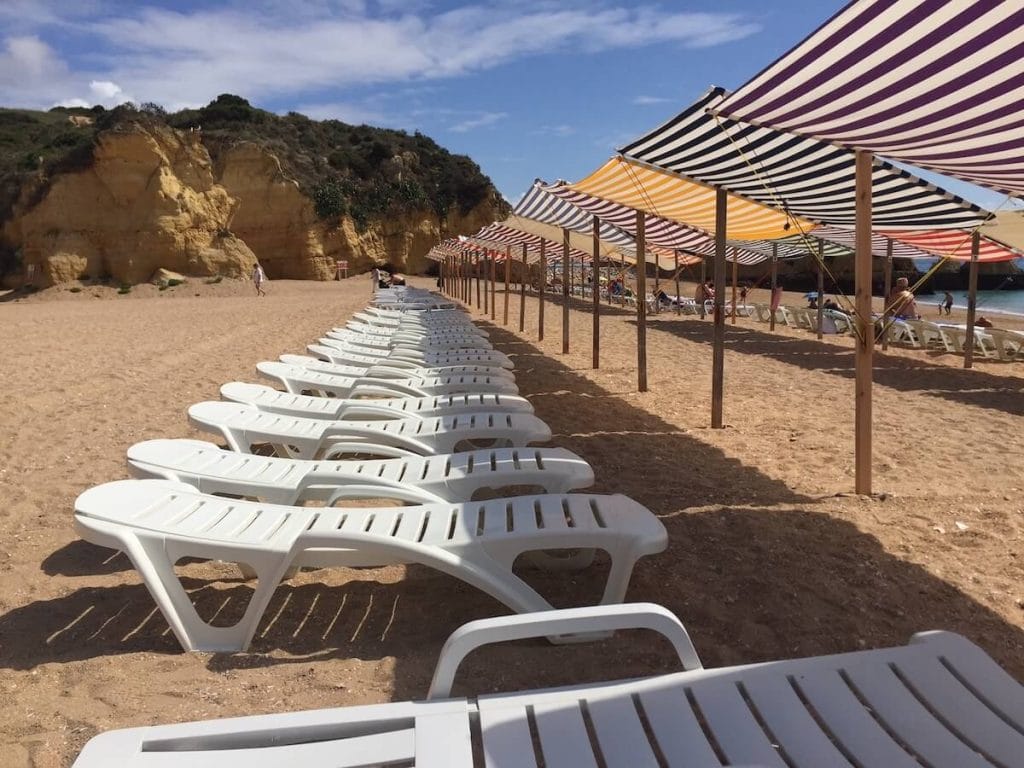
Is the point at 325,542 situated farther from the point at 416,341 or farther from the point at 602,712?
the point at 416,341

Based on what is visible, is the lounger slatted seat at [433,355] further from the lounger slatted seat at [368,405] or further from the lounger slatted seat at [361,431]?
the lounger slatted seat at [361,431]

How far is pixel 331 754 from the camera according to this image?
142 cm

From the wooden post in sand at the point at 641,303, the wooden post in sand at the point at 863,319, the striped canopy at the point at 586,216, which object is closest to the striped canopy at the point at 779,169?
the wooden post in sand at the point at 863,319

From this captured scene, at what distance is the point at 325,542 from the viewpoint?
95.3 inches

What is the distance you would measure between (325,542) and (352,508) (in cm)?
99

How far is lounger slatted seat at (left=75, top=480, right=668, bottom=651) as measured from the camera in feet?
7.93

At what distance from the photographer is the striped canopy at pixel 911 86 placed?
2510 mm

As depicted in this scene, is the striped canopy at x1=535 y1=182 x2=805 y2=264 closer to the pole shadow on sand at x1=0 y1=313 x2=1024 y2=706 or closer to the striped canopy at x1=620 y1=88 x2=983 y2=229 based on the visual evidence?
the striped canopy at x1=620 y1=88 x2=983 y2=229

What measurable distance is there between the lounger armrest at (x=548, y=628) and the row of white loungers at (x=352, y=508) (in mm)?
681

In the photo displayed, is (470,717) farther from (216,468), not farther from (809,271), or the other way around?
(809,271)

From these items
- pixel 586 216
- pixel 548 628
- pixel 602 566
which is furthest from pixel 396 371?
pixel 586 216

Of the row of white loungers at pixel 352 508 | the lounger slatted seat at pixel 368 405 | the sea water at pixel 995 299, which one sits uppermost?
the sea water at pixel 995 299

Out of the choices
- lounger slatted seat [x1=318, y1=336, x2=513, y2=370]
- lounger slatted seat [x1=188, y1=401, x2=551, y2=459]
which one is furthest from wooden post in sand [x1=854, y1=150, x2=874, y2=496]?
lounger slatted seat [x1=318, y1=336, x2=513, y2=370]

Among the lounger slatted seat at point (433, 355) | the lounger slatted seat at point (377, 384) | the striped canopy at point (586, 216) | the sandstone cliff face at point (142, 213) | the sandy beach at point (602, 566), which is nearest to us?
the sandy beach at point (602, 566)
